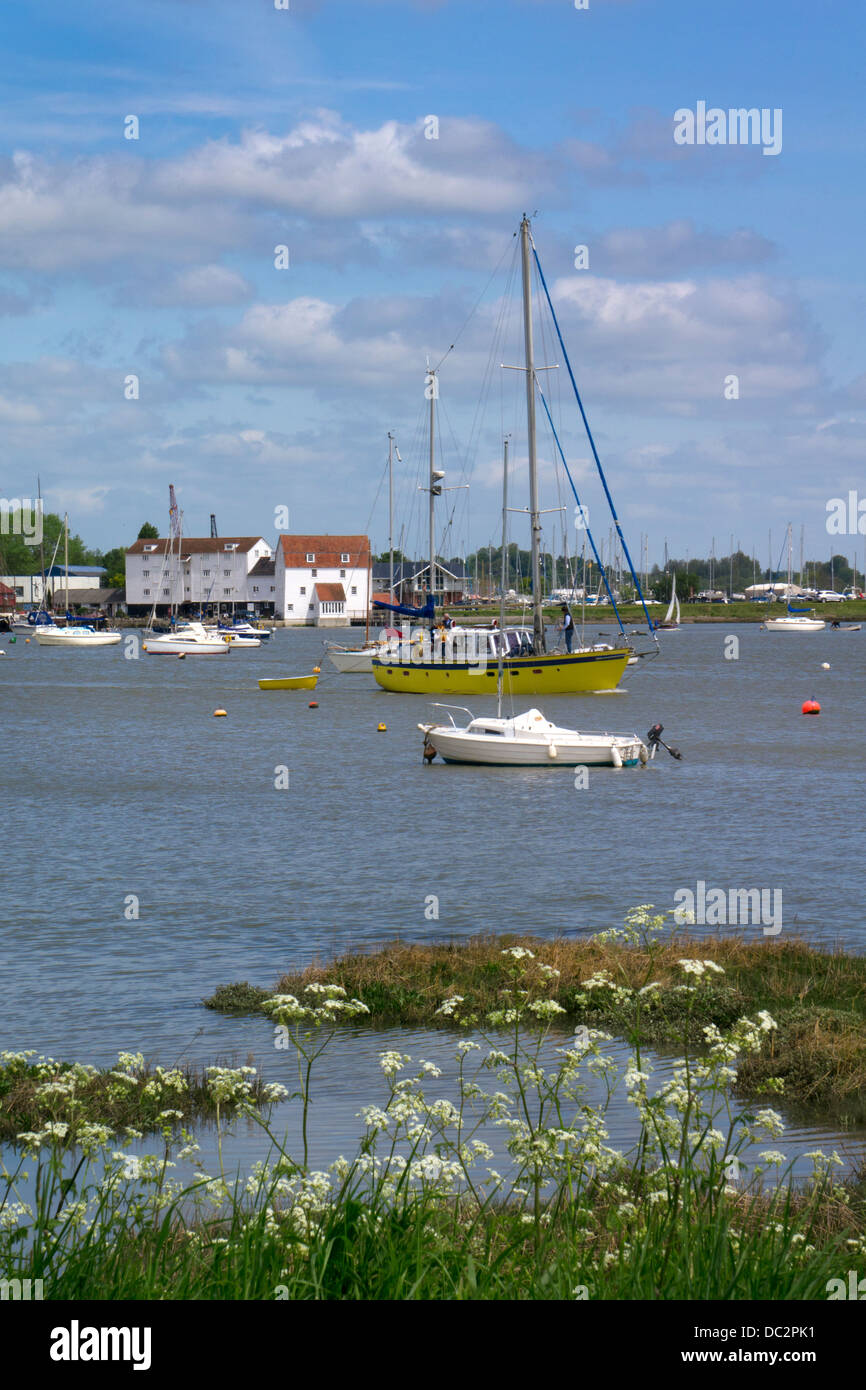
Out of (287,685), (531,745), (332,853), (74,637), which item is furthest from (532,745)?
(74,637)

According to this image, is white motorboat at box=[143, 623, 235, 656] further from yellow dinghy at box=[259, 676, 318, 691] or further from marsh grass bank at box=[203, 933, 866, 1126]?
marsh grass bank at box=[203, 933, 866, 1126]

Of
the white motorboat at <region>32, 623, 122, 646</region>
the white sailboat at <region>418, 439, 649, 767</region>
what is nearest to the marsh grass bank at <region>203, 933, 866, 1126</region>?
the white sailboat at <region>418, 439, 649, 767</region>

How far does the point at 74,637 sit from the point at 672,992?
14650cm

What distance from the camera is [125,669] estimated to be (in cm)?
11262

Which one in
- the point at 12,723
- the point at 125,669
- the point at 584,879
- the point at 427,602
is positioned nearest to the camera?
the point at 584,879

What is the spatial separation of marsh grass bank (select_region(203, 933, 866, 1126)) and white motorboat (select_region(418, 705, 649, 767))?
817 inches

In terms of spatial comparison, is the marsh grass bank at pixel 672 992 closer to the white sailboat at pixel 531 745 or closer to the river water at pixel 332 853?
the river water at pixel 332 853

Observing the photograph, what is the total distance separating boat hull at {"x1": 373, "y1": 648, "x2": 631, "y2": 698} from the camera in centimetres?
6431

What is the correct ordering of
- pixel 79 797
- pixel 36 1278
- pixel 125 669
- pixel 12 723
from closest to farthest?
pixel 36 1278, pixel 79 797, pixel 12 723, pixel 125 669

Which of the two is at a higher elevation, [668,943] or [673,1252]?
[673,1252]
